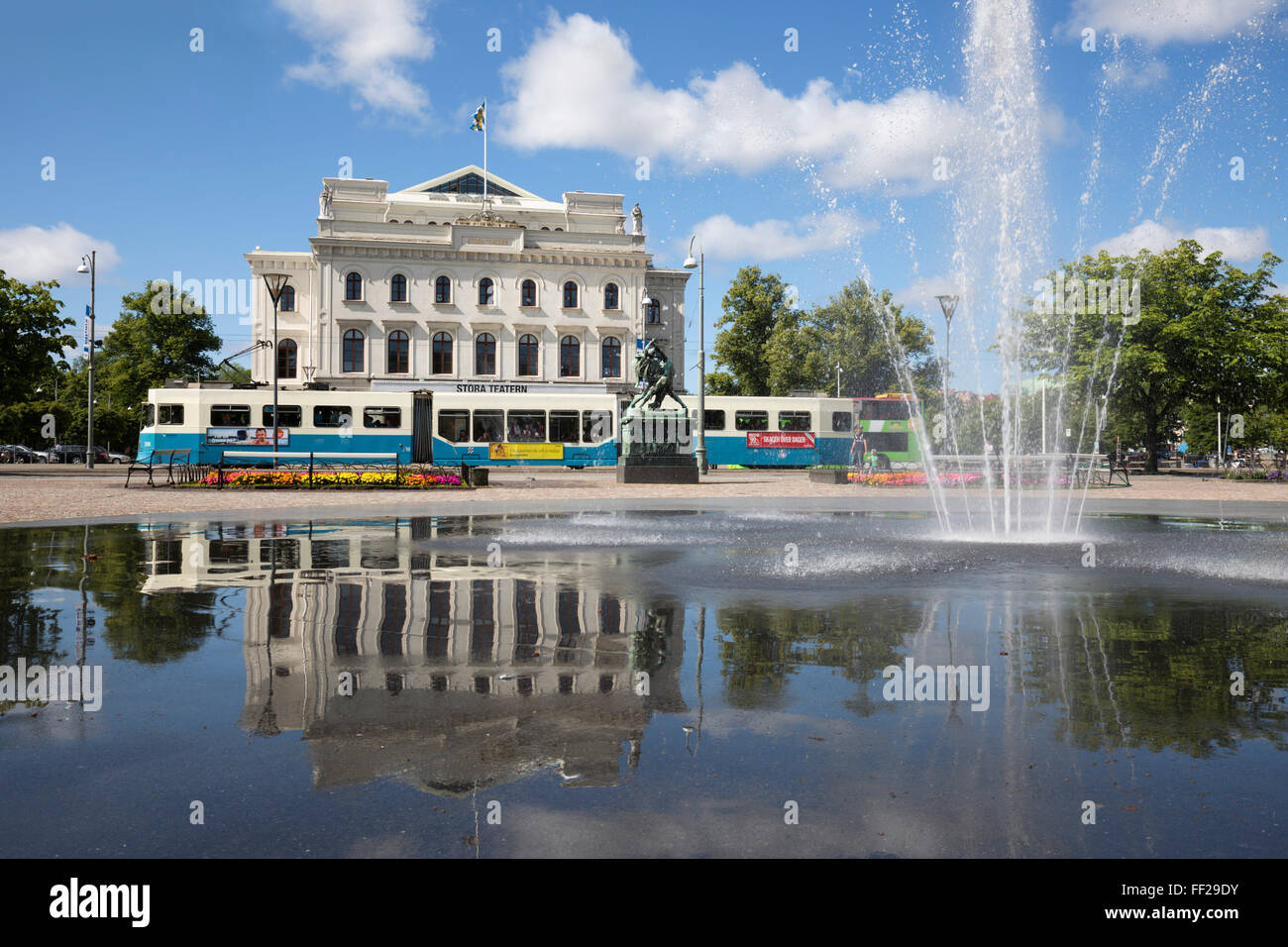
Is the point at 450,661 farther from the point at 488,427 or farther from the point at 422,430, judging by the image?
the point at 488,427

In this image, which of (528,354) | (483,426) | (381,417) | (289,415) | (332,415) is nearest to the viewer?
(289,415)

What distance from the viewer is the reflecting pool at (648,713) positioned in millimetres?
3340

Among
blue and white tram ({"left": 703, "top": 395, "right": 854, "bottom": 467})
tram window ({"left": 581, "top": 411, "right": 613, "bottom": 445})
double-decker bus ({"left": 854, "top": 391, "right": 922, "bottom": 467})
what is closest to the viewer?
tram window ({"left": 581, "top": 411, "right": 613, "bottom": 445})

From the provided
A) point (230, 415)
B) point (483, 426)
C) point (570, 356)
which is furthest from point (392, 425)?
point (570, 356)

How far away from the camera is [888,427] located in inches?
1745

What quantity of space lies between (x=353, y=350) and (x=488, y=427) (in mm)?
17699

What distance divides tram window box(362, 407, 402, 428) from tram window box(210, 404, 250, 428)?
4.28 metres

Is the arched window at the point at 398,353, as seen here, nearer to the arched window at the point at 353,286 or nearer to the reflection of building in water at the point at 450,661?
the arched window at the point at 353,286

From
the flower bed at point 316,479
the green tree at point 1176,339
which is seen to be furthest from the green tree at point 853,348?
the flower bed at point 316,479

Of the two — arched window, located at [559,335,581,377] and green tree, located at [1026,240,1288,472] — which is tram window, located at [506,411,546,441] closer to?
arched window, located at [559,335,581,377]

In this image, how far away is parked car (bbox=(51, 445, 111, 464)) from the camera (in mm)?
63781

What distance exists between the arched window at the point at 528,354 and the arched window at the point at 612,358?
4048mm

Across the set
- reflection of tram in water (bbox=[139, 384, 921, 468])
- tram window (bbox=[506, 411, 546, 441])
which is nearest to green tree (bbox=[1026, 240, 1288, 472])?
reflection of tram in water (bbox=[139, 384, 921, 468])
